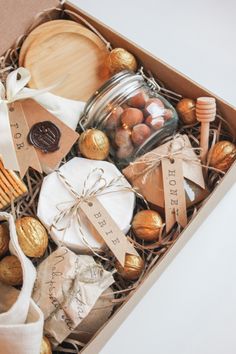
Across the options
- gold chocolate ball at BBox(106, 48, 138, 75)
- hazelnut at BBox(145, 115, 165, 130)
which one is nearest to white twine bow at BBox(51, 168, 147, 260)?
hazelnut at BBox(145, 115, 165, 130)

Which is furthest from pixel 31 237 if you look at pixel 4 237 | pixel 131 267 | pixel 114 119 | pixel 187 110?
pixel 187 110

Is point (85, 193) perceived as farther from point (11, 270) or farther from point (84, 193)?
point (11, 270)

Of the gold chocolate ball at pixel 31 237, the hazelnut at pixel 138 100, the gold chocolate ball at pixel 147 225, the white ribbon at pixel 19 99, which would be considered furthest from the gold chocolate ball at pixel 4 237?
the hazelnut at pixel 138 100

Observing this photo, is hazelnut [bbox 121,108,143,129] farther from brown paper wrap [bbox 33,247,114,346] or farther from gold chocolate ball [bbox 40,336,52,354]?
gold chocolate ball [bbox 40,336,52,354]

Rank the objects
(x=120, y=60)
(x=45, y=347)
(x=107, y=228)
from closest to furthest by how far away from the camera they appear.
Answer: (x=45, y=347) → (x=107, y=228) → (x=120, y=60)

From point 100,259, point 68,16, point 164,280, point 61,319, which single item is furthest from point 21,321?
point 68,16
